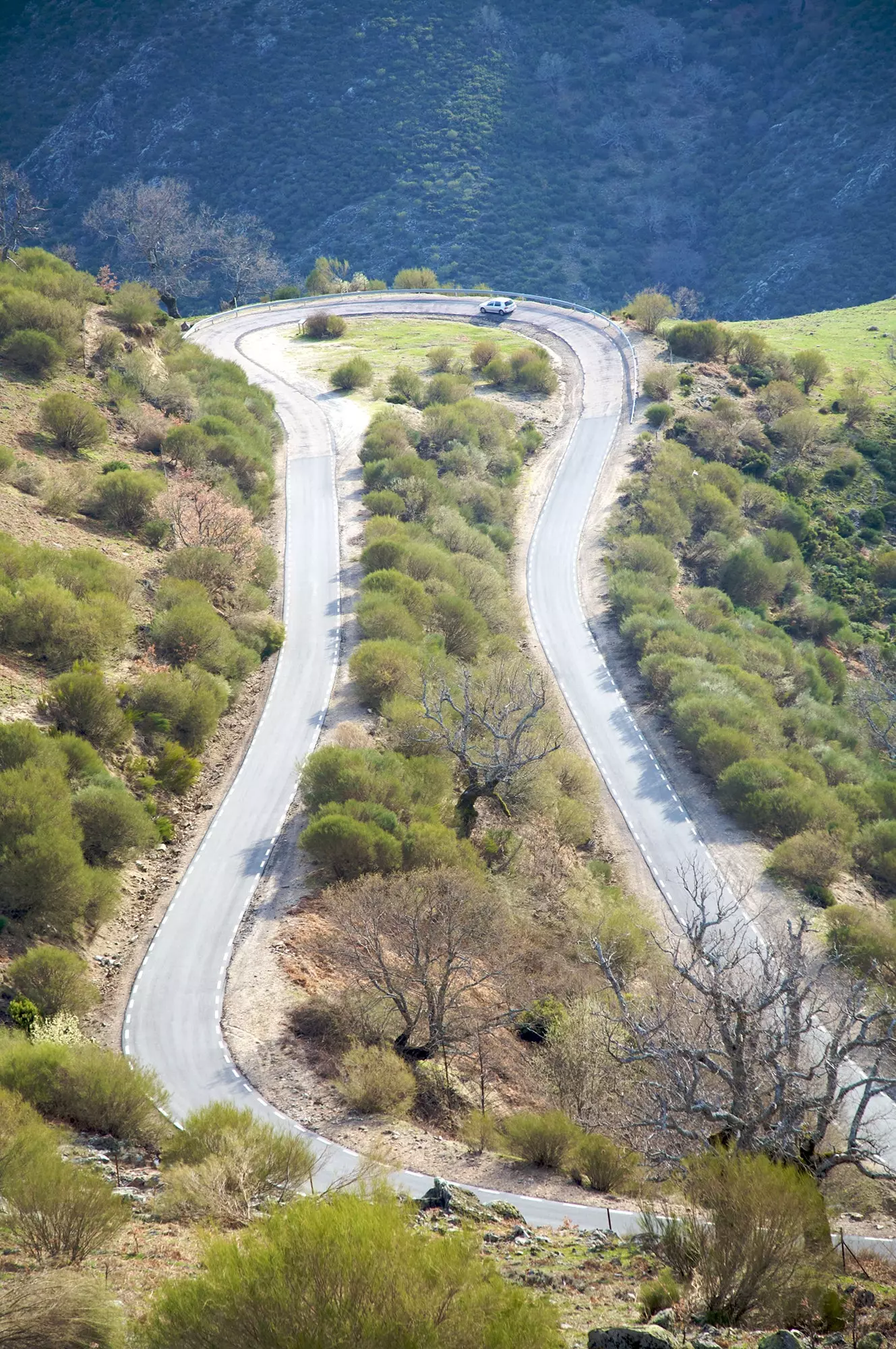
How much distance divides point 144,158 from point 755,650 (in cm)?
11792

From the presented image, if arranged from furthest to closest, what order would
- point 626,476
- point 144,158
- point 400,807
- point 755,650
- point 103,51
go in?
point 103,51 < point 144,158 < point 626,476 < point 755,650 < point 400,807

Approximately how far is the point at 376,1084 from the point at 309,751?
18.2 metres

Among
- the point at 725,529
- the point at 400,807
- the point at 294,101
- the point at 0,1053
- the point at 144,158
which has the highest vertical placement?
the point at 294,101

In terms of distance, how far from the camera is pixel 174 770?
38.0 m

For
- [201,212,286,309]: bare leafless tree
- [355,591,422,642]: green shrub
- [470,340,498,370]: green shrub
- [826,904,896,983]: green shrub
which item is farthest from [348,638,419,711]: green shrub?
[201,212,286,309]: bare leafless tree

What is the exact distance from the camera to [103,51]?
149375mm

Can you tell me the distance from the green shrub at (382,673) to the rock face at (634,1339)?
3127 centimetres

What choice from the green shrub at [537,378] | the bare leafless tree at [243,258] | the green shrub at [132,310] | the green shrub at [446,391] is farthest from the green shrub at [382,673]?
the bare leafless tree at [243,258]

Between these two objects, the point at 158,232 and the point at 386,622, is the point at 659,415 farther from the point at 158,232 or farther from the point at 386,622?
the point at 158,232

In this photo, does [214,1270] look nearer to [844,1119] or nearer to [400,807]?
[844,1119]

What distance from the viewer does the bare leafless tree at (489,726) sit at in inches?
1494

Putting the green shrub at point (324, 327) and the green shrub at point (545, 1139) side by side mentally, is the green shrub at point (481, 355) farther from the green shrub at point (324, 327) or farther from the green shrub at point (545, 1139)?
the green shrub at point (545, 1139)

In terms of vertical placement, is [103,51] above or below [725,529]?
above

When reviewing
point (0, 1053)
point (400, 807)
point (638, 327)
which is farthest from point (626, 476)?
point (0, 1053)
